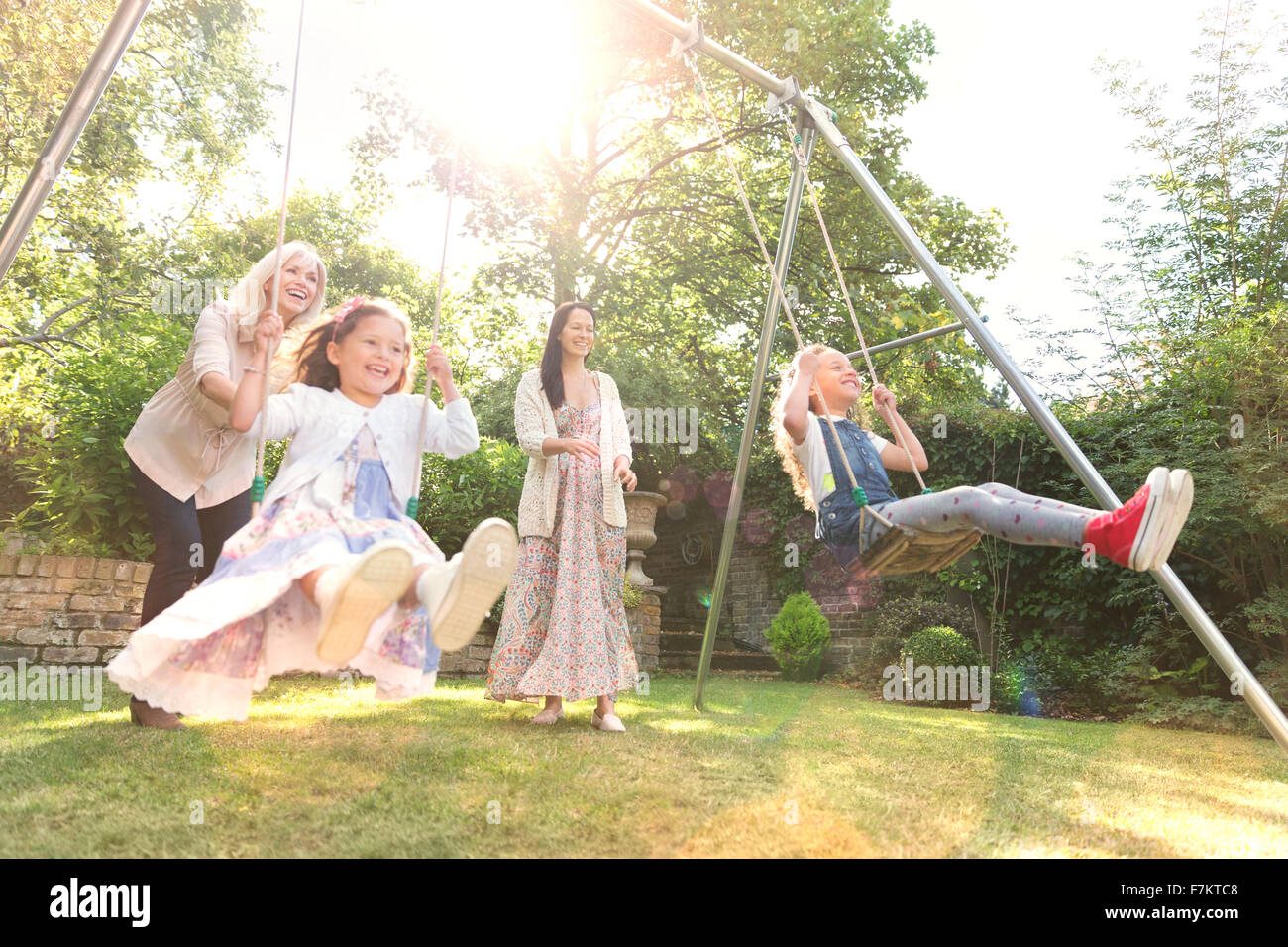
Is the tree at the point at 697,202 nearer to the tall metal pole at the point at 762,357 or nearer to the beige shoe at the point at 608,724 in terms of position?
the tall metal pole at the point at 762,357

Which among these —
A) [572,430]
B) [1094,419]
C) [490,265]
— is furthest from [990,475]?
[490,265]

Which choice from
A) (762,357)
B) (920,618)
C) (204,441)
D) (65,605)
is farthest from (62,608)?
(920,618)

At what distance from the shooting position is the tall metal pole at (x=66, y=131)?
2.75 meters

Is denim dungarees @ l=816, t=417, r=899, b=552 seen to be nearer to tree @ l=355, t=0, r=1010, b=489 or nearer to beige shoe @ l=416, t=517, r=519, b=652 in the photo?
beige shoe @ l=416, t=517, r=519, b=652

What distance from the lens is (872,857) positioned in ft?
6.60

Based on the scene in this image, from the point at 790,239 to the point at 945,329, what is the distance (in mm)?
961

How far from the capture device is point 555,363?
4.00m

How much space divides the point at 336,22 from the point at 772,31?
8.33 meters

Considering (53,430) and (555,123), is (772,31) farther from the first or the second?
(53,430)

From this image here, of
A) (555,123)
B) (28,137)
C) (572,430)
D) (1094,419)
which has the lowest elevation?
A: (572,430)

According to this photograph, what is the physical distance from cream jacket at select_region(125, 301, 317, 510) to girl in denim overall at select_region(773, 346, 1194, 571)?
1807 millimetres

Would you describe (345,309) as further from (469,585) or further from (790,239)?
(790,239)

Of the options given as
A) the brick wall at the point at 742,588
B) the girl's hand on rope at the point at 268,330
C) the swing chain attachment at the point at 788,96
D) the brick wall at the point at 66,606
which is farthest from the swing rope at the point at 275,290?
the brick wall at the point at 742,588

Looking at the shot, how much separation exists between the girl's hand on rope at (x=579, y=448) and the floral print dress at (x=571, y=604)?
0.08 m
